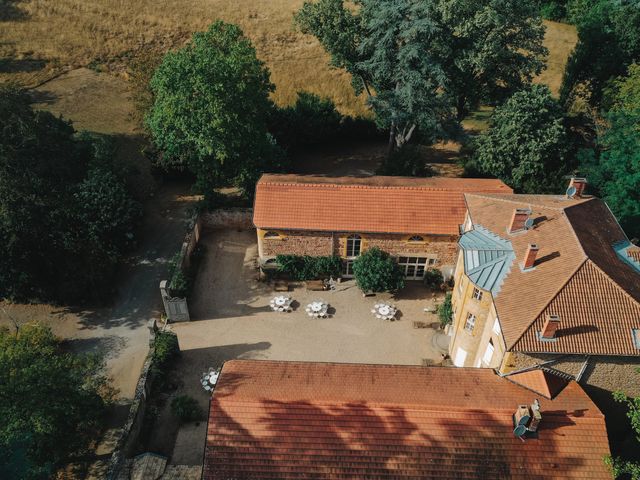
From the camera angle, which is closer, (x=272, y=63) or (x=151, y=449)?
(x=151, y=449)

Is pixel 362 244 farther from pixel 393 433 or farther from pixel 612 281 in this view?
pixel 612 281

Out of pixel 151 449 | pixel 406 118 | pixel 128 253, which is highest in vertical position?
pixel 406 118

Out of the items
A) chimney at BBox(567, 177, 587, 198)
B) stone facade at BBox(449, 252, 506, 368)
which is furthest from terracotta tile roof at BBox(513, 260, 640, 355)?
chimney at BBox(567, 177, 587, 198)

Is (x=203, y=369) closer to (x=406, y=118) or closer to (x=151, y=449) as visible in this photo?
(x=151, y=449)

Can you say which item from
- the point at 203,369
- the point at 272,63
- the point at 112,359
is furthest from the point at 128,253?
the point at 272,63

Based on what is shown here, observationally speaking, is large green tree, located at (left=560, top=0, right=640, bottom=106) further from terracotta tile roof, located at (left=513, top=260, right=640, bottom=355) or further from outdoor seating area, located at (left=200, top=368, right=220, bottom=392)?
outdoor seating area, located at (left=200, top=368, right=220, bottom=392)

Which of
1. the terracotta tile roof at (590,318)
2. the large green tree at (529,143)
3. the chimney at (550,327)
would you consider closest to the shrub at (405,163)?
the large green tree at (529,143)

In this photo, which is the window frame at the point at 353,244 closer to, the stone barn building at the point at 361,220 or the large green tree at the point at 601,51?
the stone barn building at the point at 361,220
